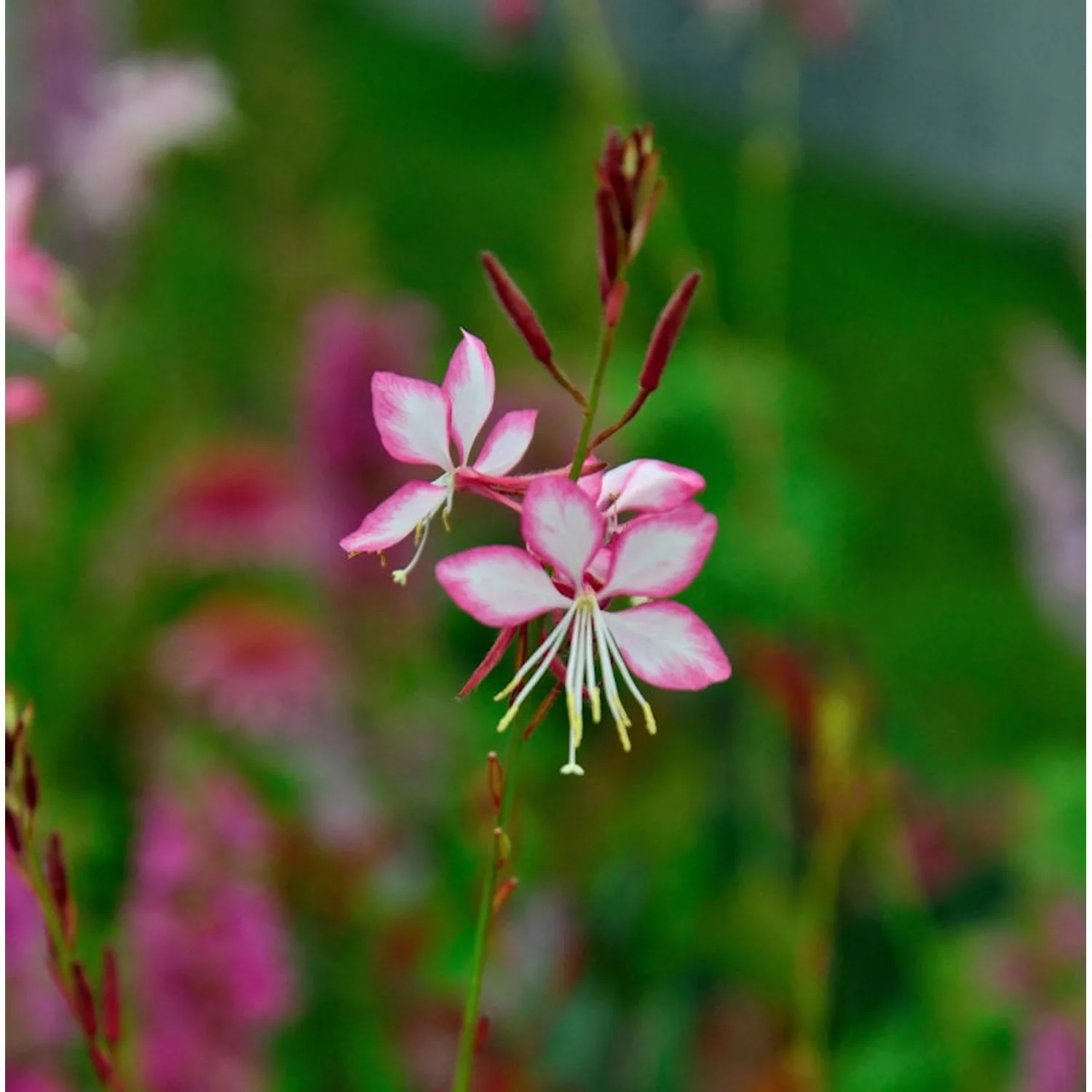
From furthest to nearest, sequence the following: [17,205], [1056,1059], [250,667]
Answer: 1. [250,667]
2. [1056,1059]
3. [17,205]

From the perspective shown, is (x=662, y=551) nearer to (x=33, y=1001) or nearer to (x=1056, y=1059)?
(x=33, y=1001)

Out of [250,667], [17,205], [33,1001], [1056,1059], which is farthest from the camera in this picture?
[250,667]

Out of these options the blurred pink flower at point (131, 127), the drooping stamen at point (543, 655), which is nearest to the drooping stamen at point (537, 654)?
the drooping stamen at point (543, 655)

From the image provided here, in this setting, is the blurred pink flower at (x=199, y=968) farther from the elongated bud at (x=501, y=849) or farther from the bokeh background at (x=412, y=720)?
the elongated bud at (x=501, y=849)

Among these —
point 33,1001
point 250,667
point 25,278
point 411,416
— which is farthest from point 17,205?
point 250,667

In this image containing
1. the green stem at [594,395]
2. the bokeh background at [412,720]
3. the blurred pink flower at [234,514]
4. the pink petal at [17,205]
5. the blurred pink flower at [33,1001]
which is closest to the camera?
the green stem at [594,395]

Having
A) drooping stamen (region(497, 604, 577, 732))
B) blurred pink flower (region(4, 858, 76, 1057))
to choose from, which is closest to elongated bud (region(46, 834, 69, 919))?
drooping stamen (region(497, 604, 577, 732))

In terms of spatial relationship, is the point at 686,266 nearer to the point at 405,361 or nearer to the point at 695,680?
the point at 405,361
